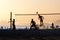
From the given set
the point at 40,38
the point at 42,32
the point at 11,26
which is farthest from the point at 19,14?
the point at 40,38

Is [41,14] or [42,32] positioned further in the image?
[41,14]

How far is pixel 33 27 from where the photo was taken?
12.8 m

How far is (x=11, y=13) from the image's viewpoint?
565 inches

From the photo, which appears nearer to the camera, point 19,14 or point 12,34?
point 12,34

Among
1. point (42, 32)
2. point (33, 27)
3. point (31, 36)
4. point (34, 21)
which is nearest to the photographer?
point (31, 36)

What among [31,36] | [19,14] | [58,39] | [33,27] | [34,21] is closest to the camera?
[58,39]

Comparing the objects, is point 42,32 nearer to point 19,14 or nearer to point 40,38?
point 40,38

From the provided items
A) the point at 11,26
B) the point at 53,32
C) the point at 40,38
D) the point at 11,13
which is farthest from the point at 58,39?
the point at 11,13

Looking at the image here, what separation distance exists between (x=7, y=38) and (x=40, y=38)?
139 cm

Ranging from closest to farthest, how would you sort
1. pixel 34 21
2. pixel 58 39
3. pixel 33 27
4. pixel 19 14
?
pixel 58 39, pixel 33 27, pixel 34 21, pixel 19 14

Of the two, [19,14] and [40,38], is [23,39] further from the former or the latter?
[19,14]

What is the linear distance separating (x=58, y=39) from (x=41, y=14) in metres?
5.41

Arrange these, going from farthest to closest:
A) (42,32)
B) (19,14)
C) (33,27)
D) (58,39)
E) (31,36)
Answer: (19,14) < (33,27) < (42,32) < (31,36) < (58,39)

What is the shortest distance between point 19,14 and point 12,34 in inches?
158
